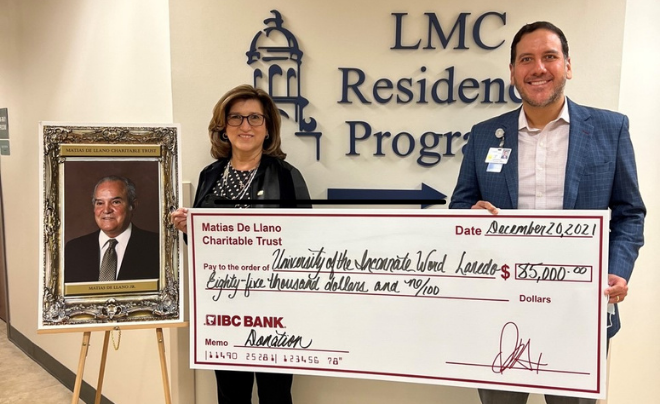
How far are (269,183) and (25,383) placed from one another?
8.94ft

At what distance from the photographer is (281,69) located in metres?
2.16

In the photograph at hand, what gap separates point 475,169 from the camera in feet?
5.69

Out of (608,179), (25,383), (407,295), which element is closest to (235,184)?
(407,295)

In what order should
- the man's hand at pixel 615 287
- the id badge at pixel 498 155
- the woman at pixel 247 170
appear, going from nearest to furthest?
the man's hand at pixel 615 287
the id badge at pixel 498 155
the woman at pixel 247 170

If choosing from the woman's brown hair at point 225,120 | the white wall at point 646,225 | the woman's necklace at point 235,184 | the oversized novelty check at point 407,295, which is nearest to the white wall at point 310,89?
the white wall at point 646,225

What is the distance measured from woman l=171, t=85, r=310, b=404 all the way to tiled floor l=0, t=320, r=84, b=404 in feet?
5.68

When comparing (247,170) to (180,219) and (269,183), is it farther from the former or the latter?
(180,219)

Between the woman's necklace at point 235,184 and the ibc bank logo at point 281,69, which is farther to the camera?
the ibc bank logo at point 281,69

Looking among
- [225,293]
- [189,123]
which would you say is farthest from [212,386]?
[189,123]

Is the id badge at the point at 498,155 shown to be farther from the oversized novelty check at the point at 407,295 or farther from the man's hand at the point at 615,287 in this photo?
the man's hand at the point at 615,287

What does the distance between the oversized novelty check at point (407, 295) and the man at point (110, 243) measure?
24cm

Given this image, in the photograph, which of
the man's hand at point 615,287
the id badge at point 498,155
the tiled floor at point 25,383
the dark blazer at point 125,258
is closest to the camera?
the man's hand at point 615,287

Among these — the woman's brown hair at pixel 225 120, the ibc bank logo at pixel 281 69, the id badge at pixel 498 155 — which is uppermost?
the ibc bank logo at pixel 281 69

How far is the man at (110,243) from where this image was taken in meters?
1.76
